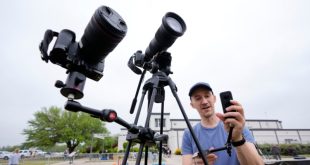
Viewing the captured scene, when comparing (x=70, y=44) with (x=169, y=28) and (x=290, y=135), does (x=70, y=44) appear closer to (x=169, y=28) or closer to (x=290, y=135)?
(x=169, y=28)

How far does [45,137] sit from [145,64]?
1535 inches

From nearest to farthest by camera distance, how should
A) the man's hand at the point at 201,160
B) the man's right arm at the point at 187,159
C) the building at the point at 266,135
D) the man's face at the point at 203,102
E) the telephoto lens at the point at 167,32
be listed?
the man's hand at the point at 201,160 < the telephoto lens at the point at 167,32 < the man's right arm at the point at 187,159 < the man's face at the point at 203,102 < the building at the point at 266,135

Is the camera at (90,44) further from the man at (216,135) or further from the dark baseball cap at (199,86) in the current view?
the dark baseball cap at (199,86)

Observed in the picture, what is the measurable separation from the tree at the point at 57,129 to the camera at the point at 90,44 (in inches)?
1459

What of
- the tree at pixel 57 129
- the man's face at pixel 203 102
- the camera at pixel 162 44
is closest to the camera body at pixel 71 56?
the camera at pixel 162 44

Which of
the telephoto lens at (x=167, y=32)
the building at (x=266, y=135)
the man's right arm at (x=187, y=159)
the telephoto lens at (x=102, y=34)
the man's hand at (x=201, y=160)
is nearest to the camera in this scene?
the telephoto lens at (x=102, y=34)

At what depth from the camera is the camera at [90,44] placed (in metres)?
1.06

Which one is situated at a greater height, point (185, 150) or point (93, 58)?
point (93, 58)

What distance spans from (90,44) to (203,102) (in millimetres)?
1323

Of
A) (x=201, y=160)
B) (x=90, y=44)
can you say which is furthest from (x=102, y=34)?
(x=201, y=160)

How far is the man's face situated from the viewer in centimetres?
187

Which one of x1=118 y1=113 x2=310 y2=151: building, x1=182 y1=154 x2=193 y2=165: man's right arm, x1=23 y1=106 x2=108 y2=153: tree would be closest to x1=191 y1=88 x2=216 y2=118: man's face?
x1=182 y1=154 x2=193 y2=165: man's right arm

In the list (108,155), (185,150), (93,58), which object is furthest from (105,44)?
(108,155)

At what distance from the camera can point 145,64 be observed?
183 centimetres
